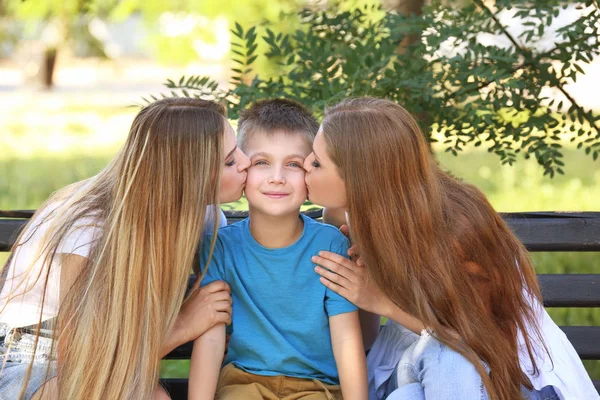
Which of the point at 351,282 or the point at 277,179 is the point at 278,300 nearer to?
the point at 351,282

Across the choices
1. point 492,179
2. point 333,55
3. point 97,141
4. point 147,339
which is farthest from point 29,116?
point 147,339

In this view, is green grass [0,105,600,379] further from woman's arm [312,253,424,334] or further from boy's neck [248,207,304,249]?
woman's arm [312,253,424,334]

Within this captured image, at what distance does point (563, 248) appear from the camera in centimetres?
308

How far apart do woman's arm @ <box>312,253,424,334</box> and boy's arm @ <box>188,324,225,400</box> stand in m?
0.36

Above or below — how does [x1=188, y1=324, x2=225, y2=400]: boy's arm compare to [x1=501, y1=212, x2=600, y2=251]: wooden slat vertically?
below

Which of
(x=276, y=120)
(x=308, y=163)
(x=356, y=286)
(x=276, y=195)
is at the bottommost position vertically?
(x=356, y=286)

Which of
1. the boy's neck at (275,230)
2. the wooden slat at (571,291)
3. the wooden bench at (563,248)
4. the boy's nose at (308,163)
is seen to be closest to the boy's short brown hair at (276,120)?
the boy's nose at (308,163)

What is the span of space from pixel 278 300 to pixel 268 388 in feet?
0.87

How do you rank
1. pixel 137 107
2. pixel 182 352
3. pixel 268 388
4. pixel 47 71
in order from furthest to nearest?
pixel 47 71
pixel 137 107
pixel 182 352
pixel 268 388

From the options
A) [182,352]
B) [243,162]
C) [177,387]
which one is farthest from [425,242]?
[177,387]

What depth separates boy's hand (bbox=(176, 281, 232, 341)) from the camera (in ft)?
8.78

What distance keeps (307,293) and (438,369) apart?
481 millimetres

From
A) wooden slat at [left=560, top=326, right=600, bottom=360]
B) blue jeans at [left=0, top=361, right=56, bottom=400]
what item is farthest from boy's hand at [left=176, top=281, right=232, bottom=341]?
wooden slat at [left=560, top=326, right=600, bottom=360]

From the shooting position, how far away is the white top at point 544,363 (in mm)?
2609
